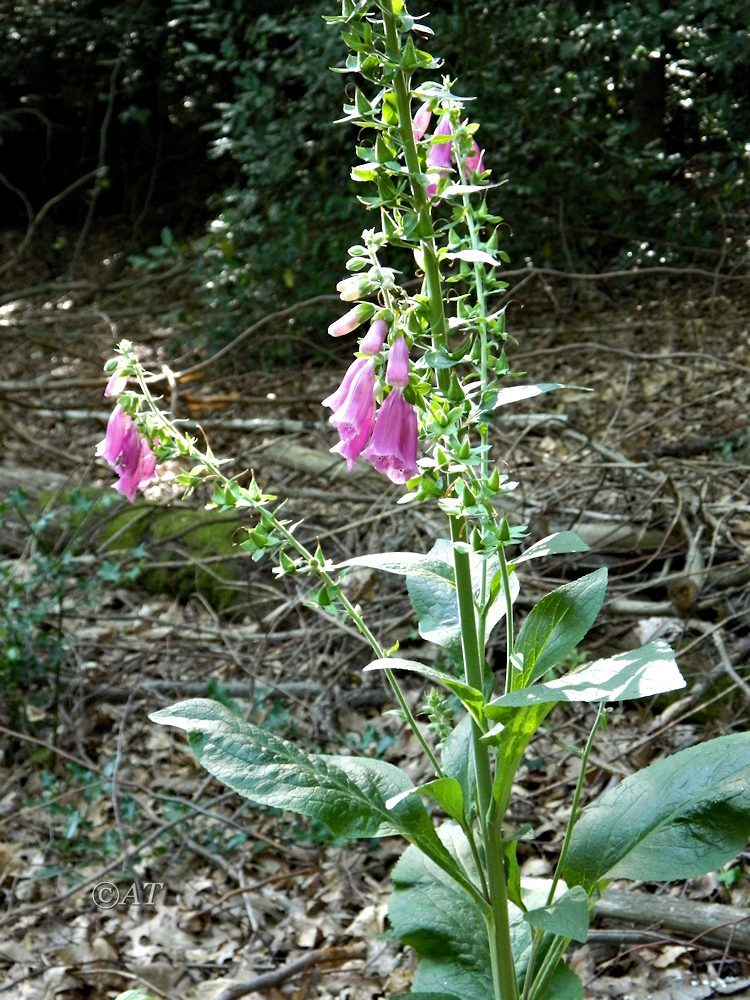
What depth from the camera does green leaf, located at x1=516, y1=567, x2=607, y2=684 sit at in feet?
5.39

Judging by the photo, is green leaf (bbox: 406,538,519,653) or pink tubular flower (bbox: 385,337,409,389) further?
green leaf (bbox: 406,538,519,653)

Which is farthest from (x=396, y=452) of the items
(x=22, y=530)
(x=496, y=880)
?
(x=22, y=530)

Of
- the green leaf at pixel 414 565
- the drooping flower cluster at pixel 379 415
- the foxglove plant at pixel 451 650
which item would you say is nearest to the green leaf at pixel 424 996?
the foxglove plant at pixel 451 650

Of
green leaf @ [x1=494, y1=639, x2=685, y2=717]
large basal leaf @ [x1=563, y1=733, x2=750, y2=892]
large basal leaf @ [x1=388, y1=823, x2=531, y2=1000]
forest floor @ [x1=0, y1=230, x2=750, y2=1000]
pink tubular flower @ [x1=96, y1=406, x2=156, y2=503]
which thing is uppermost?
pink tubular flower @ [x1=96, y1=406, x2=156, y2=503]

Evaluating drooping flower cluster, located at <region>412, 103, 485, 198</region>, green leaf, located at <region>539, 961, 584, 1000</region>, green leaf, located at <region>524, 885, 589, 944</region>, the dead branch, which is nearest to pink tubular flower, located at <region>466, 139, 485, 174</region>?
drooping flower cluster, located at <region>412, 103, 485, 198</region>

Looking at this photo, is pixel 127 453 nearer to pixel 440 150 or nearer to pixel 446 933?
pixel 440 150

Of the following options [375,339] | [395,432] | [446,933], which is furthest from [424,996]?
[375,339]

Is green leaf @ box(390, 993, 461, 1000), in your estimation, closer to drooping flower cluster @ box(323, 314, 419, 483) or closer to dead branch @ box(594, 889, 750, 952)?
dead branch @ box(594, 889, 750, 952)

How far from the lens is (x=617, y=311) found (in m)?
7.36

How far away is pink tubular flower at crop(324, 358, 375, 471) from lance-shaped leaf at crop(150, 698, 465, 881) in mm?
512

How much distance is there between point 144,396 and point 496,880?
3.09ft

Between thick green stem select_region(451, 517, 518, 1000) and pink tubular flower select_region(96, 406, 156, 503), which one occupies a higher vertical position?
pink tubular flower select_region(96, 406, 156, 503)

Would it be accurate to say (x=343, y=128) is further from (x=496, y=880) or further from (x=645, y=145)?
(x=496, y=880)

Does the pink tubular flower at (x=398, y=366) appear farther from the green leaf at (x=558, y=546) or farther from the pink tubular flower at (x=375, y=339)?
the green leaf at (x=558, y=546)
